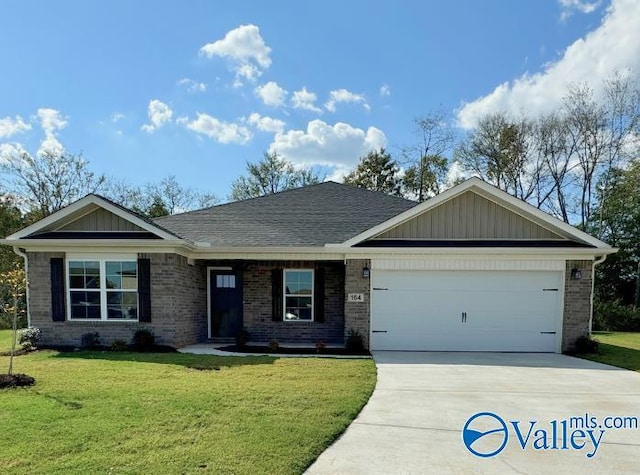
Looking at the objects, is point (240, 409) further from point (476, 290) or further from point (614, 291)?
point (614, 291)

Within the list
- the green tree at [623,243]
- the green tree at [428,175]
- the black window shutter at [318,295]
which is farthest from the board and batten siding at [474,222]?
the green tree at [428,175]

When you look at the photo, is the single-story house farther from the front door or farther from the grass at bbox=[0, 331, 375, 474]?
the grass at bbox=[0, 331, 375, 474]

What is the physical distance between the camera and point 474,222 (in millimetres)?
9859

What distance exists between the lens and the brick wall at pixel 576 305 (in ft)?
→ 31.4

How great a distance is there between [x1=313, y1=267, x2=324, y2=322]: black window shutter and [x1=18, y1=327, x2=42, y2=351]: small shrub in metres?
6.77

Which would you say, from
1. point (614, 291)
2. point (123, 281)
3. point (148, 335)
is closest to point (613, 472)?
point (148, 335)

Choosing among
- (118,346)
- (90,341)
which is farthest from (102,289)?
(118,346)

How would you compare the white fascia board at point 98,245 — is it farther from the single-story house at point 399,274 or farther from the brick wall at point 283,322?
the brick wall at point 283,322

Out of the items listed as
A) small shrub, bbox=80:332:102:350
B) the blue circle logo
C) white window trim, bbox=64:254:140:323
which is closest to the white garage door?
the blue circle logo

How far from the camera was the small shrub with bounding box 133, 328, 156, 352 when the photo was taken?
9.20 m

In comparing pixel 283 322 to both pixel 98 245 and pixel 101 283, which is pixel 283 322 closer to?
pixel 101 283

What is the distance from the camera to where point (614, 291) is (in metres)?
21.1

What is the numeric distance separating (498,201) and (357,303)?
168 inches

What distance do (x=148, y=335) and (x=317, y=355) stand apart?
3975 mm
